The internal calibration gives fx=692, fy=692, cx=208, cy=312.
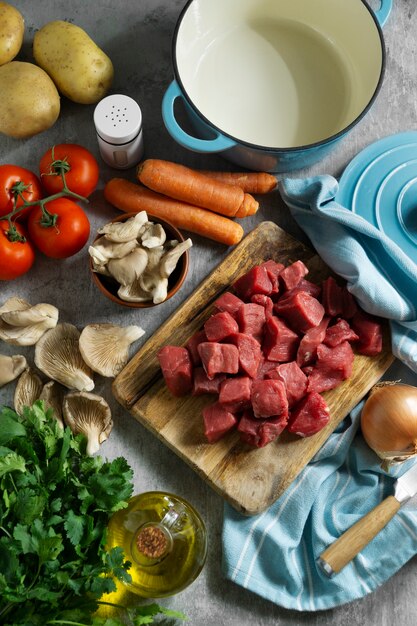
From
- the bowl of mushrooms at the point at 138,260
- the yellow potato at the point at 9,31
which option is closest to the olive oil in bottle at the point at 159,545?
the bowl of mushrooms at the point at 138,260

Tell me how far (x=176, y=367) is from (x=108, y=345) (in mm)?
220

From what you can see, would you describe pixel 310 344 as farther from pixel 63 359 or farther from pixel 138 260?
pixel 63 359

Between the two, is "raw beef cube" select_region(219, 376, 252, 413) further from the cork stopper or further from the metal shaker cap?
the metal shaker cap

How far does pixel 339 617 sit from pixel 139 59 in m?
1.79

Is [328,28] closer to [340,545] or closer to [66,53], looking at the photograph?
[66,53]

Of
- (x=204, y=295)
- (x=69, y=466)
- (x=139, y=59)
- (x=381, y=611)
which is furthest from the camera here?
(x=139, y=59)

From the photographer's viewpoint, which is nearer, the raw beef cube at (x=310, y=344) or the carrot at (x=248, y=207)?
the raw beef cube at (x=310, y=344)

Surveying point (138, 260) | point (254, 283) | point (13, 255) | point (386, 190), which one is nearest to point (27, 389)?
point (13, 255)

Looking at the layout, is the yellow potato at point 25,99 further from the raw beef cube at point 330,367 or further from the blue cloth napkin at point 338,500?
the raw beef cube at point 330,367

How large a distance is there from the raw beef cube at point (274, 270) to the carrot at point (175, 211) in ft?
0.51

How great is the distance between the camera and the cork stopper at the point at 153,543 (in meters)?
1.76

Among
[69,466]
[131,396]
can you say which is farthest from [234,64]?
[69,466]

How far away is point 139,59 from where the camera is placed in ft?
7.36

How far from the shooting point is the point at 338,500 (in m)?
1.94
